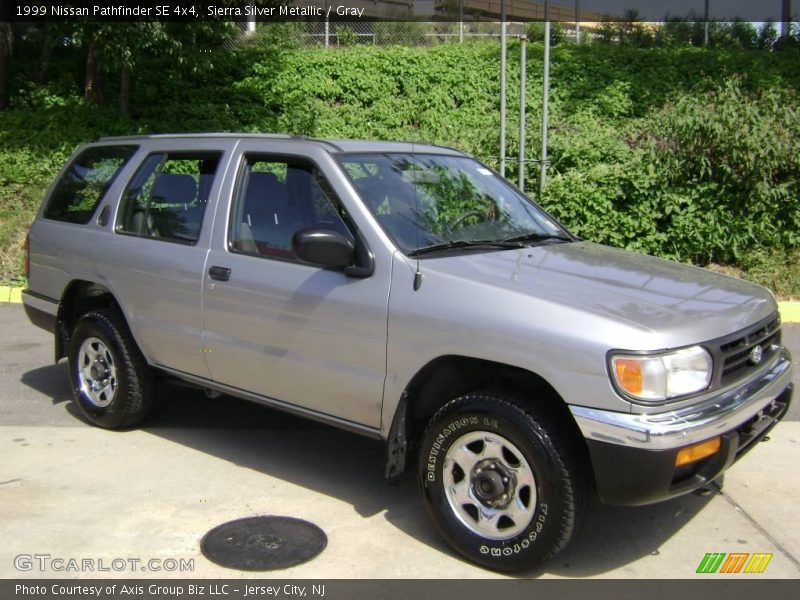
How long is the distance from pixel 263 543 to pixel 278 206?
1.78m

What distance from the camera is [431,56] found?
15742 mm

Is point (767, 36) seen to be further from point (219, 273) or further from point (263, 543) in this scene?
point (263, 543)

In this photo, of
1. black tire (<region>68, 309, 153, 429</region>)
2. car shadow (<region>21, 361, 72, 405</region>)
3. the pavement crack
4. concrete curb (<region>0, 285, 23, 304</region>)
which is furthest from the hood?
concrete curb (<region>0, 285, 23, 304</region>)

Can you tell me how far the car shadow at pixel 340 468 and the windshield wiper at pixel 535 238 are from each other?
147cm

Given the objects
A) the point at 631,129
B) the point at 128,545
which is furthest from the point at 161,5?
the point at 128,545

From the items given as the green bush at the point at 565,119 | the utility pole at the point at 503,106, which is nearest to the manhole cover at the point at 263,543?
the green bush at the point at 565,119

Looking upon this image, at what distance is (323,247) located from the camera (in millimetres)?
4027

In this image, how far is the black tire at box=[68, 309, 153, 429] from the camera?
5414 mm

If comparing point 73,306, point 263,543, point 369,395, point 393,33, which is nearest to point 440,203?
point 369,395

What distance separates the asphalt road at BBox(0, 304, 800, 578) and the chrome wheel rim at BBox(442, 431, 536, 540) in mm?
233

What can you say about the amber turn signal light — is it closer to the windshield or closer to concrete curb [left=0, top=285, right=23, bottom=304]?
the windshield

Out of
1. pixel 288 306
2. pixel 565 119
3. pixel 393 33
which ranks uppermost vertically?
pixel 393 33
